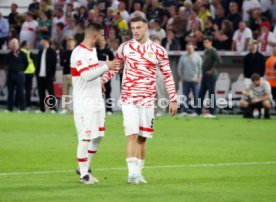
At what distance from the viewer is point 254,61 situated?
31.2 metres

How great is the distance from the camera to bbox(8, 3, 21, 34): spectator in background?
1485 inches

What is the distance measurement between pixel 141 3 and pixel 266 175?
70.9 ft

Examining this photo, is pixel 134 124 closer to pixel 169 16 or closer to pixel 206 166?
pixel 206 166

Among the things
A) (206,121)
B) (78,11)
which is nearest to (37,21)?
(78,11)

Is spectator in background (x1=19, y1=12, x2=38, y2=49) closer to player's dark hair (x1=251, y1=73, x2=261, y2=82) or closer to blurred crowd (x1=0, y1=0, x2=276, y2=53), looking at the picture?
blurred crowd (x1=0, y1=0, x2=276, y2=53)

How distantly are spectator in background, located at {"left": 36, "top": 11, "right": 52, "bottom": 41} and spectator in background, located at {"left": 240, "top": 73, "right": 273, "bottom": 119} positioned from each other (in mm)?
8741

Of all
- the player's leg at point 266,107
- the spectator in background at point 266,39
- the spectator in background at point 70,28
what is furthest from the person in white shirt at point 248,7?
the spectator in background at point 70,28

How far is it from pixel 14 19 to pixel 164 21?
20.3ft

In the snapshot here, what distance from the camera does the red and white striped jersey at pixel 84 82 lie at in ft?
46.4

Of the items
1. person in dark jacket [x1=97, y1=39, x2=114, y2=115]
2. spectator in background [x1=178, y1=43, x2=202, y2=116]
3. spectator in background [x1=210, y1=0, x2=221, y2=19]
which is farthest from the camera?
spectator in background [x1=210, y1=0, x2=221, y2=19]

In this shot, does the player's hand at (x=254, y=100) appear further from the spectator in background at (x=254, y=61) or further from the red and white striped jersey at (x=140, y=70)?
the red and white striped jersey at (x=140, y=70)

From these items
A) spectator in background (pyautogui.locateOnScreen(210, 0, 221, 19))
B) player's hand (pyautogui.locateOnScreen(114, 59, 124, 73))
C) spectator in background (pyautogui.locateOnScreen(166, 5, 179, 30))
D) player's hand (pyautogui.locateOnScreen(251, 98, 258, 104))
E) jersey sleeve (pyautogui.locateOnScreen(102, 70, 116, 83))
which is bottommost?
player's hand (pyautogui.locateOnScreen(251, 98, 258, 104))

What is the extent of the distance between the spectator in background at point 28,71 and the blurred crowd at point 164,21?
1568 mm

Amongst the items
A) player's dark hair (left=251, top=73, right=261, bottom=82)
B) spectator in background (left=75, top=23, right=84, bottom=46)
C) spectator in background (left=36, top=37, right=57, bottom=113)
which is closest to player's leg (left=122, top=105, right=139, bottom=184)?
player's dark hair (left=251, top=73, right=261, bottom=82)
